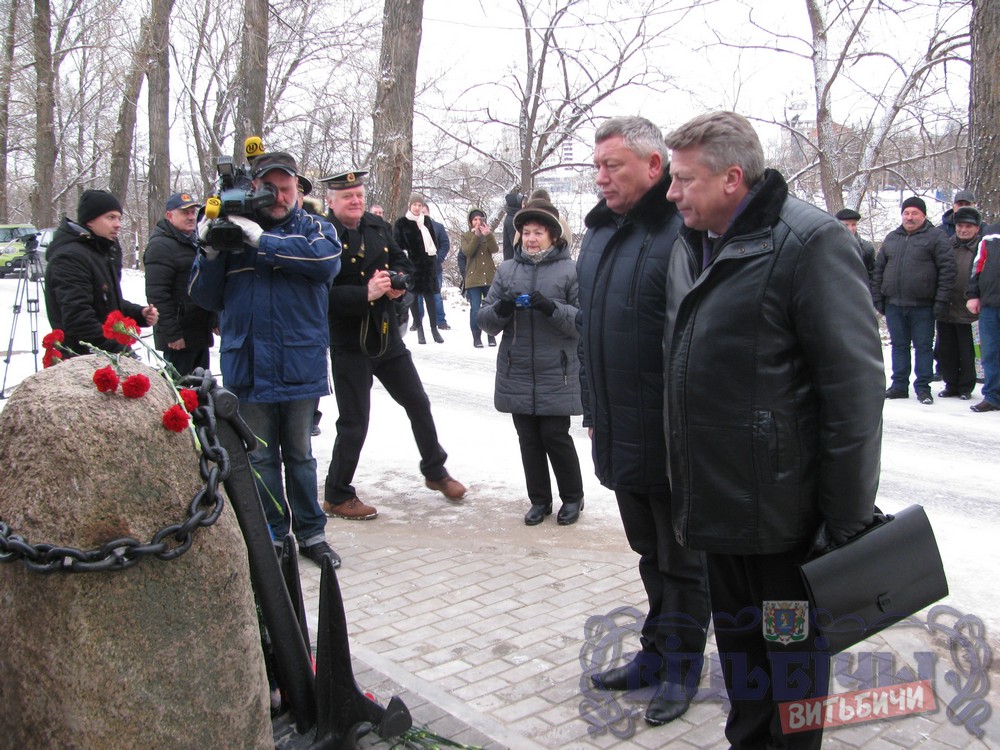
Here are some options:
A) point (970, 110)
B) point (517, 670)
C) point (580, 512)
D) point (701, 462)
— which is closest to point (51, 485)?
point (701, 462)

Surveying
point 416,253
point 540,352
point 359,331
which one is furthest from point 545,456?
Answer: point 416,253

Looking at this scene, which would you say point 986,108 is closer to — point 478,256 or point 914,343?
point 914,343

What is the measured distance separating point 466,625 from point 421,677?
56cm

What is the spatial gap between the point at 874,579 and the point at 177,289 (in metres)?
5.78

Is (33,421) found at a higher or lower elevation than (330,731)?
higher

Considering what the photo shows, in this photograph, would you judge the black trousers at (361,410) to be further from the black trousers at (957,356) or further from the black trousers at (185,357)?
the black trousers at (957,356)

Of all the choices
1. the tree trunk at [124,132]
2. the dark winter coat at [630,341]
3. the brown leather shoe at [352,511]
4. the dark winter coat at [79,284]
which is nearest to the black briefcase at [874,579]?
the dark winter coat at [630,341]

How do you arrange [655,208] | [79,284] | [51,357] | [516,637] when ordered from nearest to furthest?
1. [51,357]
2. [655,208]
3. [516,637]
4. [79,284]

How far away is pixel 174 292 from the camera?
721 cm

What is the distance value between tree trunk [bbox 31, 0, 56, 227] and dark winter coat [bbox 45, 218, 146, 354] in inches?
933

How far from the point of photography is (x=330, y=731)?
3076 mm

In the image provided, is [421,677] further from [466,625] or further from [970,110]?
[970,110]

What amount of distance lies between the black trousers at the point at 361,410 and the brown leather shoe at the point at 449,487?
0.11ft

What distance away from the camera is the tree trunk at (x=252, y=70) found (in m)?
14.1
